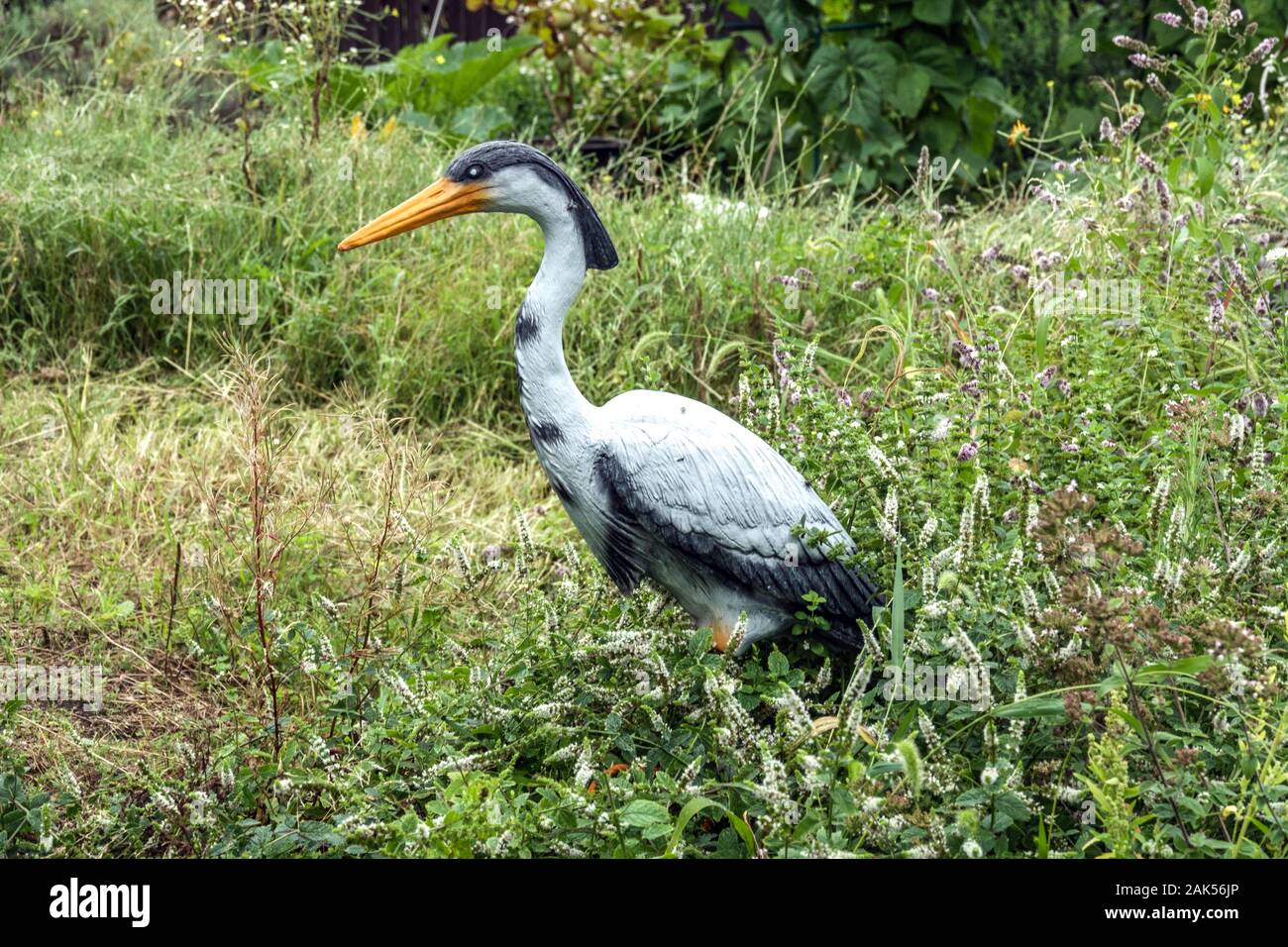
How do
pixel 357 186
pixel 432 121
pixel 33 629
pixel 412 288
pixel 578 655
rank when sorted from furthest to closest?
pixel 432 121 < pixel 357 186 < pixel 412 288 < pixel 33 629 < pixel 578 655

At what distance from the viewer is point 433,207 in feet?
8.95

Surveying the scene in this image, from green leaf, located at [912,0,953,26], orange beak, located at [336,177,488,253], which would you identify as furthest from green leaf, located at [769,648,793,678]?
green leaf, located at [912,0,953,26]

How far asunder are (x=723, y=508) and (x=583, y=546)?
124 cm

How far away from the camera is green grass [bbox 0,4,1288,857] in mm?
2285

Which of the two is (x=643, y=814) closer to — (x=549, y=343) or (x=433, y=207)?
(x=549, y=343)

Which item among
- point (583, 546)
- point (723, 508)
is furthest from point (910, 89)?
point (723, 508)

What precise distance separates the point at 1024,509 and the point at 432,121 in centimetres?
447

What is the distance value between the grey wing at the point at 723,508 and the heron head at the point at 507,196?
357 millimetres

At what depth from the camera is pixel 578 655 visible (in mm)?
2648

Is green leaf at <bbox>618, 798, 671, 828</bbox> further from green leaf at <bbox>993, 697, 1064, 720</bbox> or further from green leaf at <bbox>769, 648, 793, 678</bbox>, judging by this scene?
green leaf at <bbox>993, 697, 1064, 720</bbox>

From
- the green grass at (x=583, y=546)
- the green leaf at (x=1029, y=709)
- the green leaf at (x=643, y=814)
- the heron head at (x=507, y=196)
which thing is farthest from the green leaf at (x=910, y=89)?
the green leaf at (x=643, y=814)
